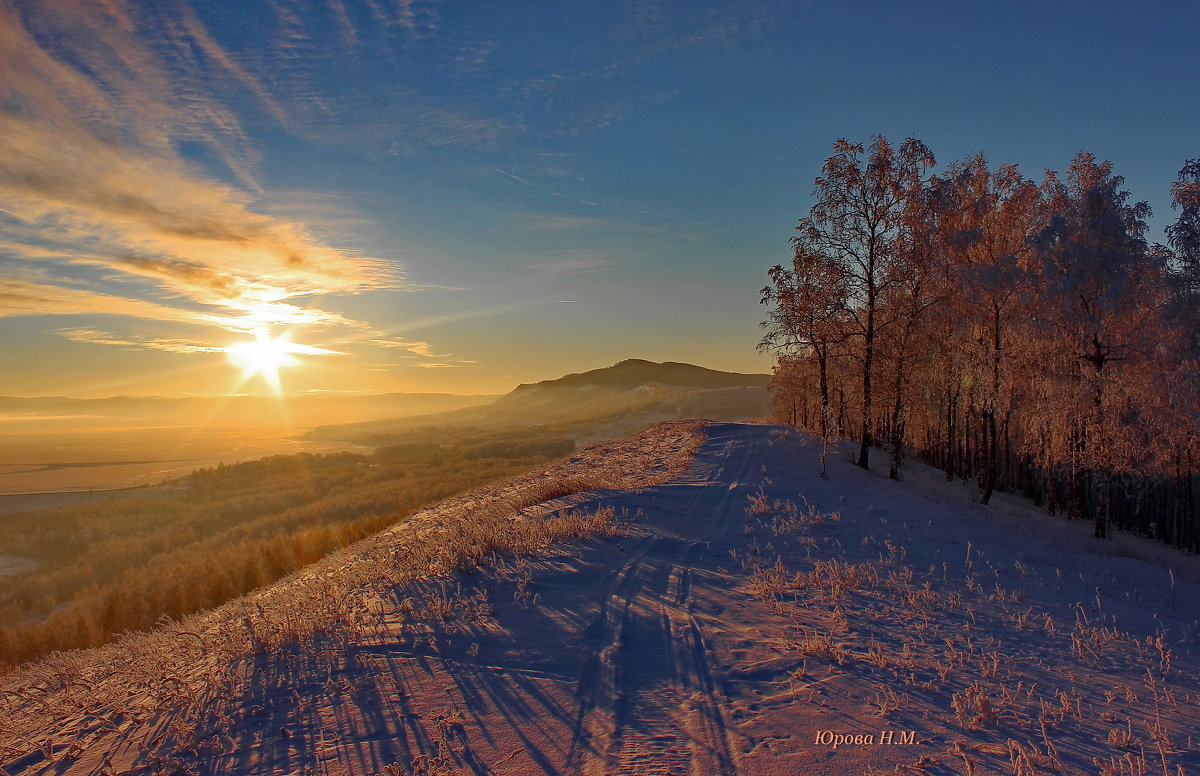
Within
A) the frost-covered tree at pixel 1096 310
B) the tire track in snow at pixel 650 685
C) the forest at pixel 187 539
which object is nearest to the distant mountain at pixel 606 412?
the forest at pixel 187 539

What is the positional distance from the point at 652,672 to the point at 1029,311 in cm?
1797

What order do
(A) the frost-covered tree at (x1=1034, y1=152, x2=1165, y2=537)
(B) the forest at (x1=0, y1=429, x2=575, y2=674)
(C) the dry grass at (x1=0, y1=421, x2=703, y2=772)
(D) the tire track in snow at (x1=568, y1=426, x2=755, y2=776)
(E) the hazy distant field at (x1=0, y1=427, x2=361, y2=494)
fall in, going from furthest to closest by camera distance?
1. (E) the hazy distant field at (x1=0, y1=427, x2=361, y2=494)
2. (A) the frost-covered tree at (x1=1034, y1=152, x2=1165, y2=537)
3. (B) the forest at (x1=0, y1=429, x2=575, y2=674)
4. (C) the dry grass at (x1=0, y1=421, x2=703, y2=772)
5. (D) the tire track in snow at (x1=568, y1=426, x2=755, y2=776)

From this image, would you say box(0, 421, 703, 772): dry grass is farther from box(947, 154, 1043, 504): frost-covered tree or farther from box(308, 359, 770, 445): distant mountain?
box(308, 359, 770, 445): distant mountain

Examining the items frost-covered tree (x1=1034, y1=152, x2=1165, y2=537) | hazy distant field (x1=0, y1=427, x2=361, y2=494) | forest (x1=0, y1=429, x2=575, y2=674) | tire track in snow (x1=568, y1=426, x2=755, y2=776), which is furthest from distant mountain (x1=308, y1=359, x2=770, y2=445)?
tire track in snow (x1=568, y1=426, x2=755, y2=776)

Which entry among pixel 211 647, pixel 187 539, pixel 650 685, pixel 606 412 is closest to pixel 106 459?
pixel 187 539

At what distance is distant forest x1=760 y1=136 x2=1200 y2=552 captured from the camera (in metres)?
16.5

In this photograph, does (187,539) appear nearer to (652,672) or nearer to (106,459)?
(652,672)

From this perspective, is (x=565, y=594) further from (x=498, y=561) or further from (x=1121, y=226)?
(x=1121, y=226)

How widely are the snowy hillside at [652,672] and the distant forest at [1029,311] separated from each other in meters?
7.71

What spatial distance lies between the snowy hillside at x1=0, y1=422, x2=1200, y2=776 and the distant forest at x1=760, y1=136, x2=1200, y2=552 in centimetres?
771

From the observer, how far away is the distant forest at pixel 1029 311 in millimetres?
16453

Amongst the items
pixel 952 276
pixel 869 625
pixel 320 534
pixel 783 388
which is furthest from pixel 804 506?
pixel 783 388

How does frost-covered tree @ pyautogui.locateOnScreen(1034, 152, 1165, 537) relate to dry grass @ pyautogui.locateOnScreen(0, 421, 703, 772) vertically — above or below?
above

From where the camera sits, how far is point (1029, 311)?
57.5 ft
